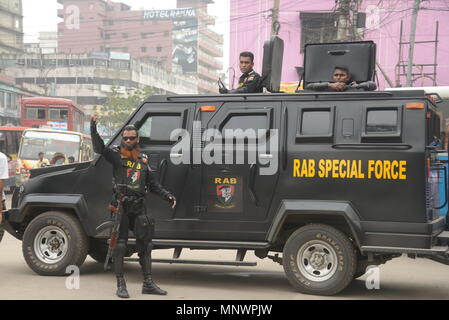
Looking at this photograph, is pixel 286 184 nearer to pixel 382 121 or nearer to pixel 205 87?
pixel 382 121

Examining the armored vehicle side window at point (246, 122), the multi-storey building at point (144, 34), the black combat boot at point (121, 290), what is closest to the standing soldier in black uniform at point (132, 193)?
the black combat boot at point (121, 290)

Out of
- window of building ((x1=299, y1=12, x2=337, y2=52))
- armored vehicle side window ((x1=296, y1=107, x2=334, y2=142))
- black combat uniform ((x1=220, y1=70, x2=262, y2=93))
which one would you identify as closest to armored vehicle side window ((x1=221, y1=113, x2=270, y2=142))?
armored vehicle side window ((x1=296, y1=107, x2=334, y2=142))

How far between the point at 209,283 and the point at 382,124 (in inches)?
118

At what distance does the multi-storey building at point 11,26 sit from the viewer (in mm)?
116125

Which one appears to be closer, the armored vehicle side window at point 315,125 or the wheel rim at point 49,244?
the armored vehicle side window at point 315,125

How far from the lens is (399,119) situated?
7512 millimetres

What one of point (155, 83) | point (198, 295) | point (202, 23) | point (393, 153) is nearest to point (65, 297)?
point (198, 295)

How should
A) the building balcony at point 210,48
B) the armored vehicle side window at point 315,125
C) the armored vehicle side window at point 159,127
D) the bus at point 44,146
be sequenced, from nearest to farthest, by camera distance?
the armored vehicle side window at point 315,125 → the armored vehicle side window at point 159,127 → the bus at point 44,146 → the building balcony at point 210,48

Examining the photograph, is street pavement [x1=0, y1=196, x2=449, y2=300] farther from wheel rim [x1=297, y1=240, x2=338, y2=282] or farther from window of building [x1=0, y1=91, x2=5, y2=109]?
window of building [x1=0, y1=91, x2=5, y2=109]

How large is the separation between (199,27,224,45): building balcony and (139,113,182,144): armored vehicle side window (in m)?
155

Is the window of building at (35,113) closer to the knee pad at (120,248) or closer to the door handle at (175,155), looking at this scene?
the door handle at (175,155)

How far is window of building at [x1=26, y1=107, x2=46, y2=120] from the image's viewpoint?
31047 mm

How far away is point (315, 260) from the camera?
25.7 ft

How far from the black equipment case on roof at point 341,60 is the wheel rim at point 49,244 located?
12.5 ft
